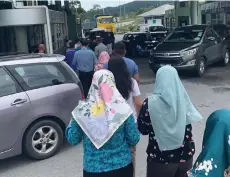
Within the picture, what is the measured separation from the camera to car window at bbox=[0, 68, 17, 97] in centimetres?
536

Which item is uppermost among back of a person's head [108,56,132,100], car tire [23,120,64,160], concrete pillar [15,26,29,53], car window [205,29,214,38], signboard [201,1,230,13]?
signboard [201,1,230,13]

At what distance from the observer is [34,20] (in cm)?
936

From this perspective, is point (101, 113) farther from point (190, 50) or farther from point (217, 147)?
point (190, 50)

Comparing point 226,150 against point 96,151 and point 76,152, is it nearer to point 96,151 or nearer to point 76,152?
point 96,151

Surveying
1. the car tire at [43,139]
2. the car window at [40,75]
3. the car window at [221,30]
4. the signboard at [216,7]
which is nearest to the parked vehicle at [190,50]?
the car window at [221,30]

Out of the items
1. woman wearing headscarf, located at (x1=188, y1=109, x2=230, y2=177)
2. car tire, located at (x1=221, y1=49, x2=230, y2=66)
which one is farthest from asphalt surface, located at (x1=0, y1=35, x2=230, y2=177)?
car tire, located at (x1=221, y1=49, x2=230, y2=66)

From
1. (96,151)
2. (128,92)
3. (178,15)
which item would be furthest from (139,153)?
(178,15)

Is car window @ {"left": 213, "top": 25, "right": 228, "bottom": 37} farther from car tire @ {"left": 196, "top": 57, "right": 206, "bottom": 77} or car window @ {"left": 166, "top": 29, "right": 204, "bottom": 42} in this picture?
car tire @ {"left": 196, "top": 57, "right": 206, "bottom": 77}

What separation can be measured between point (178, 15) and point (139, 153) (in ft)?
87.2

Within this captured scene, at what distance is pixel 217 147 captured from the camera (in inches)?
80.4

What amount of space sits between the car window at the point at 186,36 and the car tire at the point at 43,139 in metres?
8.31

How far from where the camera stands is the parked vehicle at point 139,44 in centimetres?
2034

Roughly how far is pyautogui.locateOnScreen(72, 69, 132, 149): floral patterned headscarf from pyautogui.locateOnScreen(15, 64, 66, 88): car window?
2.83 metres

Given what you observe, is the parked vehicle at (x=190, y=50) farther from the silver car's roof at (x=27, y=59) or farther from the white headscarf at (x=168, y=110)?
the white headscarf at (x=168, y=110)
